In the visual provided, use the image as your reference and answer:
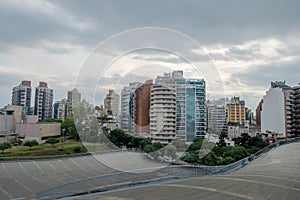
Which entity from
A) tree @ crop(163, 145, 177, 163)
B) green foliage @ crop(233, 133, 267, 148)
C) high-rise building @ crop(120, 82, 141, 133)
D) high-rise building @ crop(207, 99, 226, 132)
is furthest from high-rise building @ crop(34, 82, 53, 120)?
high-rise building @ crop(120, 82, 141, 133)

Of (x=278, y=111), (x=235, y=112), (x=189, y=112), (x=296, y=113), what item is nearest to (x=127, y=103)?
(x=189, y=112)

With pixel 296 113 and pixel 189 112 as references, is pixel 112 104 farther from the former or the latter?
pixel 296 113

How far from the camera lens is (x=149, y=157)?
30.1ft

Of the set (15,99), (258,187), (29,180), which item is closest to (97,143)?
(29,180)

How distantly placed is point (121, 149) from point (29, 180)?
3.74 m

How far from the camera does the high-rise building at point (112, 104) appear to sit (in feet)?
17.8

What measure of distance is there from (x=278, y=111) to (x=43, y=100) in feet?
71.6

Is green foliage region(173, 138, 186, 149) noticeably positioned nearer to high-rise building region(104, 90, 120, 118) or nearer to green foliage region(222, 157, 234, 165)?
green foliage region(222, 157, 234, 165)

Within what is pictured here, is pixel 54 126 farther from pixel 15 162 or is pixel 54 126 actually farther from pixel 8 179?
pixel 8 179

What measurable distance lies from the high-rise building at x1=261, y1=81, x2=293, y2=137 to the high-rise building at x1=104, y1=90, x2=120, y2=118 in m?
13.9

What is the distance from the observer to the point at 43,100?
2527 cm

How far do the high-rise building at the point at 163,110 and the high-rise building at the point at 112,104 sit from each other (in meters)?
1.97

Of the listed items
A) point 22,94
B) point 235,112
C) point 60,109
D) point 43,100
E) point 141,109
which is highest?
point 22,94

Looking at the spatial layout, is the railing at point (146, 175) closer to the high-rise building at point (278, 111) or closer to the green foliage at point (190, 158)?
the green foliage at point (190, 158)
